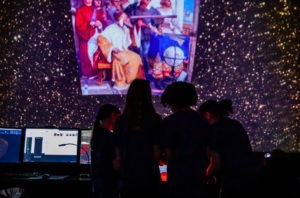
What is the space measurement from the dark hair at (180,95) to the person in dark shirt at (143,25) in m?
1.53

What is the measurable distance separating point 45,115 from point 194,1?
202 centimetres

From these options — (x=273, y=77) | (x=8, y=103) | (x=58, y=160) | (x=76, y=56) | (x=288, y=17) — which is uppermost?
(x=288, y=17)

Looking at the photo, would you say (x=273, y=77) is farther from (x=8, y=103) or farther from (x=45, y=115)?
(x=8, y=103)

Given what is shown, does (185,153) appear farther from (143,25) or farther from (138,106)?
(143,25)

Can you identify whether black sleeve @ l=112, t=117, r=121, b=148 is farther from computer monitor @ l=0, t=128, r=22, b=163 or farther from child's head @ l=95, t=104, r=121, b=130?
computer monitor @ l=0, t=128, r=22, b=163

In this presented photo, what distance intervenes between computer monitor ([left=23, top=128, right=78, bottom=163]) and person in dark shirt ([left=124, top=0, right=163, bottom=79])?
1.07m

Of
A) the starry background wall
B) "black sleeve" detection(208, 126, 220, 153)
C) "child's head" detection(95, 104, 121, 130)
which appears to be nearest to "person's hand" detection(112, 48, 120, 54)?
the starry background wall

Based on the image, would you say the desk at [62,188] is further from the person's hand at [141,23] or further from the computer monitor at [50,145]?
the person's hand at [141,23]

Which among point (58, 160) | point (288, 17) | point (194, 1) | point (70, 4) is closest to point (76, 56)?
point (70, 4)

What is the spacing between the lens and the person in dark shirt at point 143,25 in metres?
2.95

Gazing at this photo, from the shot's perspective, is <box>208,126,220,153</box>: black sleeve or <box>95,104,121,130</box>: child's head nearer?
<box>208,126,220,153</box>: black sleeve

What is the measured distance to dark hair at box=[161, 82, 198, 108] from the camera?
→ 57.1 inches

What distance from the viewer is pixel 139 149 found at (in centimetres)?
142

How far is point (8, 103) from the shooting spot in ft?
10.2
